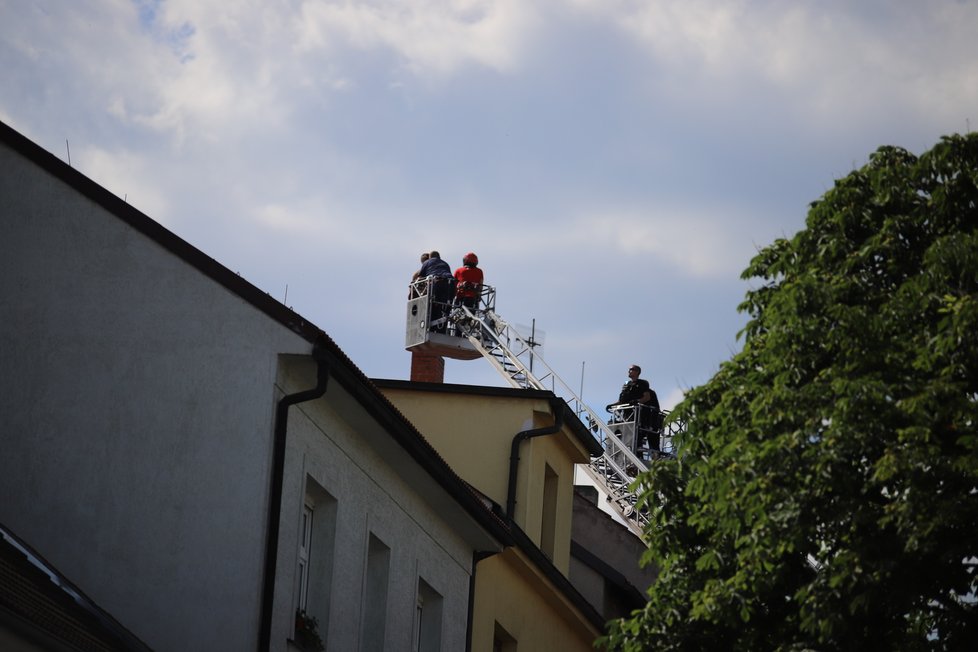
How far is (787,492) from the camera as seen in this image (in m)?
16.7

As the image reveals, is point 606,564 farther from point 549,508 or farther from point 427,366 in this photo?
point 427,366

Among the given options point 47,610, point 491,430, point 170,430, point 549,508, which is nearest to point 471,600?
point 491,430

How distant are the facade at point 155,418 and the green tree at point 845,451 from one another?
3.51 m

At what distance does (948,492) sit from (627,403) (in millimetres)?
25565

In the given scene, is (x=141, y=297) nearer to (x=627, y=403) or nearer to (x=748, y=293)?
(x=748, y=293)

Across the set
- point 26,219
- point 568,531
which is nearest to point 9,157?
point 26,219

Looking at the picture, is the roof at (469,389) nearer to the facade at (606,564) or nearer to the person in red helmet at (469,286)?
the facade at (606,564)

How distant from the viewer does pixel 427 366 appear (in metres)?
42.9

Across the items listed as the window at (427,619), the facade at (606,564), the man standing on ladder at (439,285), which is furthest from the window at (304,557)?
the man standing on ladder at (439,285)

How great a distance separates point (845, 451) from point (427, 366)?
1058 inches

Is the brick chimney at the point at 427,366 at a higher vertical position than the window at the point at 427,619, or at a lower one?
higher

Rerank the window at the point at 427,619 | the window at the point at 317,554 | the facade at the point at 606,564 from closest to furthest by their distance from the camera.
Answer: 1. the window at the point at 317,554
2. the window at the point at 427,619
3. the facade at the point at 606,564

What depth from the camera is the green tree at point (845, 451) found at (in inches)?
647

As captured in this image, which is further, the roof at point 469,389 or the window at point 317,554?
the roof at point 469,389
